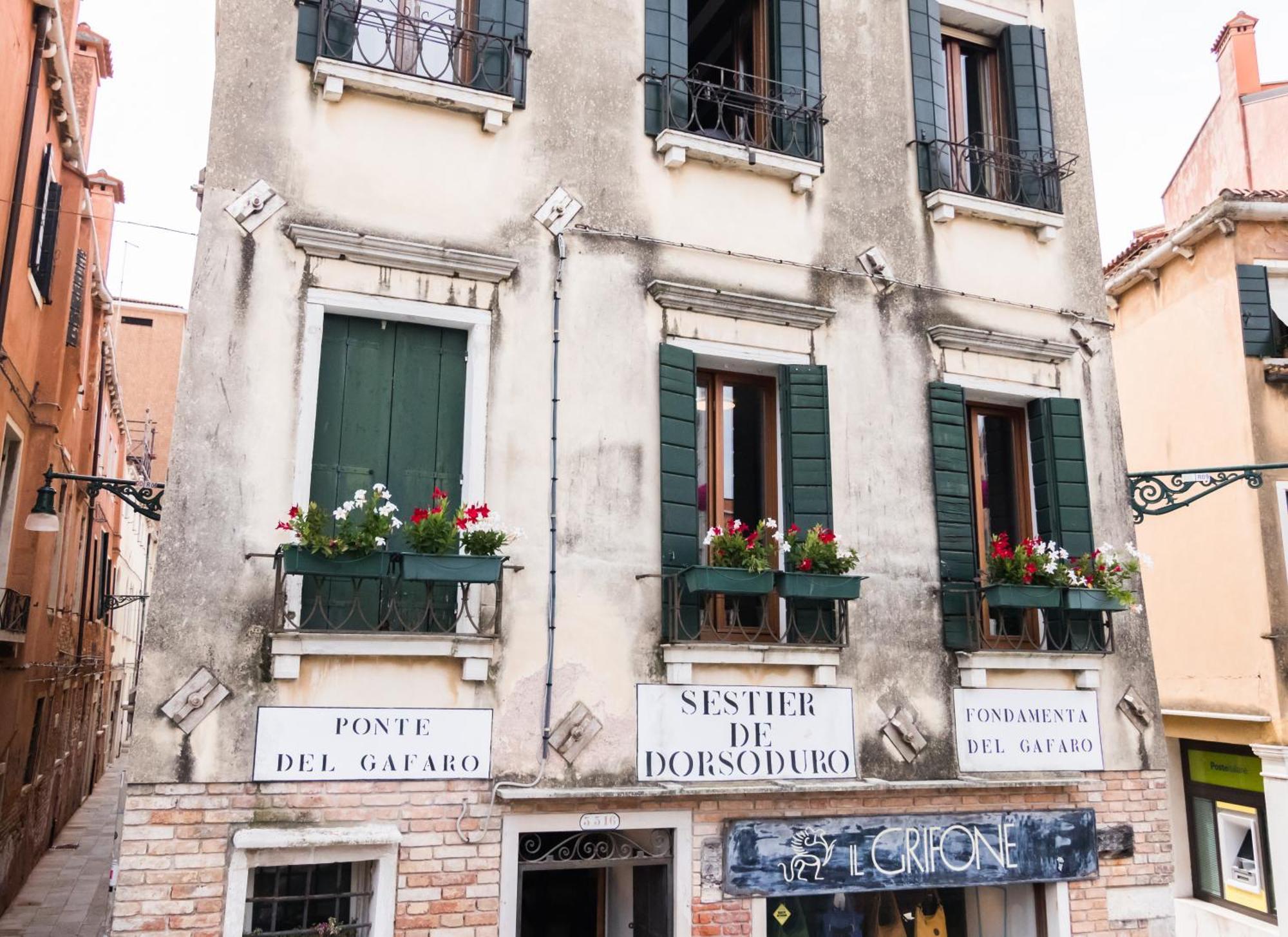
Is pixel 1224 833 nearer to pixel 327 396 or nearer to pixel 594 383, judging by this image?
pixel 594 383

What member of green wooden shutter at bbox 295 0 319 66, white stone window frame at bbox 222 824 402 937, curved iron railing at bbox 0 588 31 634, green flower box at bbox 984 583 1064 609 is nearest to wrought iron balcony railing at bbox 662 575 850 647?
green flower box at bbox 984 583 1064 609

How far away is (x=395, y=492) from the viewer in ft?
22.7

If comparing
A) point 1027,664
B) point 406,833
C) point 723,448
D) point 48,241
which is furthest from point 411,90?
point 48,241

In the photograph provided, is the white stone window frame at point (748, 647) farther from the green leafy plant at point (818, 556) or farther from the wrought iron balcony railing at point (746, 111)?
the wrought iron balcony railing at point (746, 111)

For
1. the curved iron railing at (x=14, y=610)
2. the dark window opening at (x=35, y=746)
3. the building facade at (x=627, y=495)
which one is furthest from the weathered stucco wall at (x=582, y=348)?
the dark window opening at (x=35, y=746)

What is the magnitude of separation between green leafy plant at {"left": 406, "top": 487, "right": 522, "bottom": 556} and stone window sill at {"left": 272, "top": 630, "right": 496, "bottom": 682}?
543mm

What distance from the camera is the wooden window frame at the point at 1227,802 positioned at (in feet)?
40.9

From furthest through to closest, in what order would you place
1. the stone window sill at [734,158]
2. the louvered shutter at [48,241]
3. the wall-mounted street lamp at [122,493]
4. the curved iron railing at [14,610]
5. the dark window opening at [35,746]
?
the dark window opening at [35,746] < the louvered shutter at [48,241] < the curved iron railing at [14,610] < the stone window sill at [734,158] < the wall-mounted street lamp at [122,493]

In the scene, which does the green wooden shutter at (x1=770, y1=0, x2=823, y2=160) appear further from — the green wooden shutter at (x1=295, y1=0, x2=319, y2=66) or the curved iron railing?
the curved iron railing

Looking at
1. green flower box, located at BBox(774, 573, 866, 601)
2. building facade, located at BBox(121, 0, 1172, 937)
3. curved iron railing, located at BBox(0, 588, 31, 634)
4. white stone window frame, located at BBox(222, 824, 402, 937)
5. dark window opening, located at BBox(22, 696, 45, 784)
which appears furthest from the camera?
dark window opening, located at BBox(22, 696, 45, 784)

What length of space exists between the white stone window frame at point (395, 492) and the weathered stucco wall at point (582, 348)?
0.08 metres

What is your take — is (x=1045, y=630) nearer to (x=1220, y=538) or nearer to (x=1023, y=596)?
(x=1023, y=596)

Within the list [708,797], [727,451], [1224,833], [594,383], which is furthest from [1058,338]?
[1224,833]

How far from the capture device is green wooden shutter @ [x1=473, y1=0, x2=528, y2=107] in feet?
25.0
